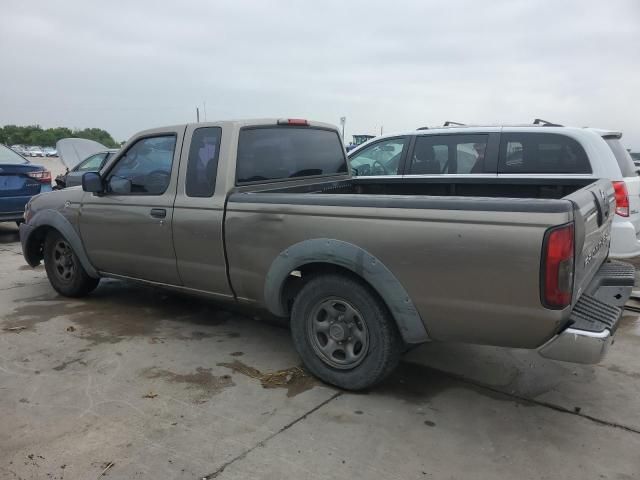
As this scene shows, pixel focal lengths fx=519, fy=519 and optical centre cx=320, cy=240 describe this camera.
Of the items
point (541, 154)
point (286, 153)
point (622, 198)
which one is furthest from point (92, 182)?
point (622, 198)

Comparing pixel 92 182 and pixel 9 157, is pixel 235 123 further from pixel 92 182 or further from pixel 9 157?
pixel 9 157

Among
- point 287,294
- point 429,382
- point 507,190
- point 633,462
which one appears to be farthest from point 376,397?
point 507,190

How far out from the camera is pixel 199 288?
13.8 feet

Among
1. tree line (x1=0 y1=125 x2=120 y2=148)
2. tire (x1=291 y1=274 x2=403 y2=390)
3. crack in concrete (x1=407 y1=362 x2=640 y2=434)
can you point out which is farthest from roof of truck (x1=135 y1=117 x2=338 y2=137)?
tree line (x1=0 y1=125 x2=120 y2=148)

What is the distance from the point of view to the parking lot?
2676 mm

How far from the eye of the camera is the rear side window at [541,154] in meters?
5.34

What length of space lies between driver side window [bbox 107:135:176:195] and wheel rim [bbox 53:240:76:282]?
1100 millimetres

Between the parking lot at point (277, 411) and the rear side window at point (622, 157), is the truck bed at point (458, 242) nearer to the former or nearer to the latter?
the parking lot at point (277, 411)

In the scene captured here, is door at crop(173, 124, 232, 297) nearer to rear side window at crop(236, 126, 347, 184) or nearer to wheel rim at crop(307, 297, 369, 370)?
rear side window at crop(236, 126, 347, 184)

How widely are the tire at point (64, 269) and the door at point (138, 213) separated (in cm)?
44

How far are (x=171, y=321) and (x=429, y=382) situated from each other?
247cm

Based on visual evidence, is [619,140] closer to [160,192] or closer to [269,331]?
[269,331]

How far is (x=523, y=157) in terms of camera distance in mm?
5621

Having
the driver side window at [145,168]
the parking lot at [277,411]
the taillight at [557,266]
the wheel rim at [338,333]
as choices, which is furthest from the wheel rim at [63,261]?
the taillight at [557,266]
